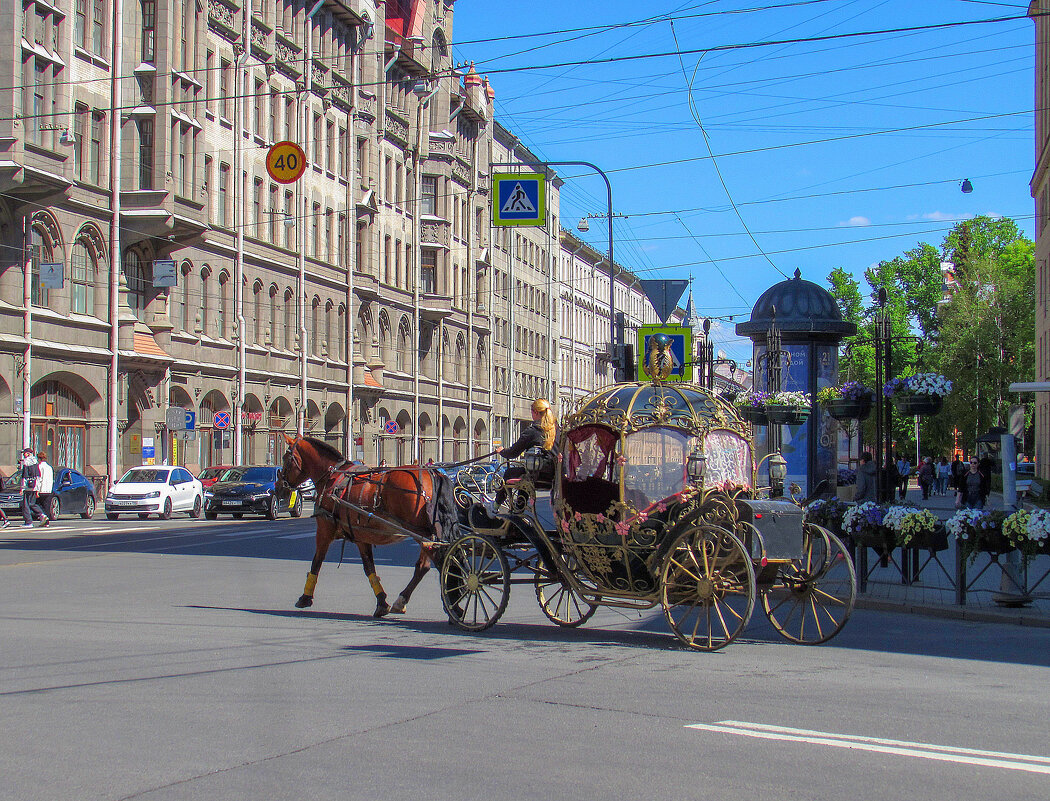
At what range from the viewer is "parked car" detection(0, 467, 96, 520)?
34.4 m

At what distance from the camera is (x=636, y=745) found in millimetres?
7129

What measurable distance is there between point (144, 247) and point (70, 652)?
1442 inches

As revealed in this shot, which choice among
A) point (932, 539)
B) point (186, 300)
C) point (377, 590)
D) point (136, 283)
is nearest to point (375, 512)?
point (377, 590)

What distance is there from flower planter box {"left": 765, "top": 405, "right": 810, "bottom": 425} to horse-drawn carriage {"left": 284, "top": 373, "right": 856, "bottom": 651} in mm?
10542

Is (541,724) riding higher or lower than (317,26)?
lower

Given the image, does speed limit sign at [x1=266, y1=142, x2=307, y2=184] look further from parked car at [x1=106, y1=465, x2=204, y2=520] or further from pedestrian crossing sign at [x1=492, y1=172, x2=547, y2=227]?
pedestrian crossing sign at [x1=492, y1=172, x2=547, y2=227]

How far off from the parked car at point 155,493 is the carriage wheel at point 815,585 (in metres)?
28.4

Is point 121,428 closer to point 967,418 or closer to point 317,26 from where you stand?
point 317,26

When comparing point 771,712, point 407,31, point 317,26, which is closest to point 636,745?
point 771,712

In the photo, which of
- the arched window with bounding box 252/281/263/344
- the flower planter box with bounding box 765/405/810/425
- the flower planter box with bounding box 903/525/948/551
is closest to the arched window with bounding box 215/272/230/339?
the arched window with bounding box 252/281/263/344

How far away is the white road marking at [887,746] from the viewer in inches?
266

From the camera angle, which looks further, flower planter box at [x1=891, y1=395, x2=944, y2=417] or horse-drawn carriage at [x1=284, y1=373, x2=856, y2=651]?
flower planter box at [x1=891, y1=395, x2=944, y2=417]

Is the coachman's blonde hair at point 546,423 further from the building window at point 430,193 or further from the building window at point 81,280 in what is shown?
the building window at point 430,193

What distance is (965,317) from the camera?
66250mm
